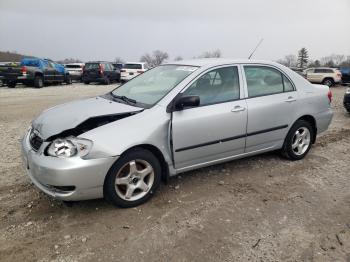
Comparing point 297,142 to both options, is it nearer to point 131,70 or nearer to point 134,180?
point 134,180

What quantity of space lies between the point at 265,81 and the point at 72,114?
8.82 ft

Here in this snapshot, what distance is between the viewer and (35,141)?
3660 millimetres

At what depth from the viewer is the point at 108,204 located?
376 cm

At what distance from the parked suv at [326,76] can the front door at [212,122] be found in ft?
72.2

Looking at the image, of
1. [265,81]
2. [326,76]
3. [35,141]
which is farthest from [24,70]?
[326,76]

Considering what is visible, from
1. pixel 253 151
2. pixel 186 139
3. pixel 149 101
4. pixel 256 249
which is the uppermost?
pixel 149 101

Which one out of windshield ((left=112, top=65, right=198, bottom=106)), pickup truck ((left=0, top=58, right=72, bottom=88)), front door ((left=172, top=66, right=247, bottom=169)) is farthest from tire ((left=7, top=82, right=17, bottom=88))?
front door ((left=172, top=66, right=247, bottom=169))

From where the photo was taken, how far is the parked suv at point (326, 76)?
2369 cm

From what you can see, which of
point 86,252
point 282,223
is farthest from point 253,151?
point 86,252

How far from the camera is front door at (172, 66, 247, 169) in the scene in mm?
3881

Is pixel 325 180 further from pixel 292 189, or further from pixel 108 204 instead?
pixel 108 204

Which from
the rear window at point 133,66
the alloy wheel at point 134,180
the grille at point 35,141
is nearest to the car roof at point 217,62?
the alloy wheel at point 134,180

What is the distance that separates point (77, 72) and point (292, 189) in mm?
22785

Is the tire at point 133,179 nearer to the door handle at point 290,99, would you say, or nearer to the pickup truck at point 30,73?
the door handle at point 290,99
